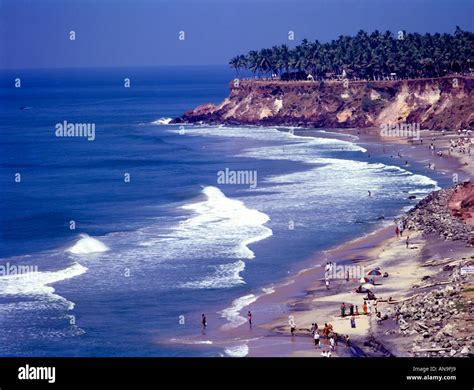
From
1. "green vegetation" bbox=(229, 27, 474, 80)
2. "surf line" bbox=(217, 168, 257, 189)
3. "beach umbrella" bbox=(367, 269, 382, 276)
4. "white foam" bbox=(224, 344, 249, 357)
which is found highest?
"green vegetation" bbox=(229, 27, 474, 80)

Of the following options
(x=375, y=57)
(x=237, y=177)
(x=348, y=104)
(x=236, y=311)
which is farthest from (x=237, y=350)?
(x=375, y=57)

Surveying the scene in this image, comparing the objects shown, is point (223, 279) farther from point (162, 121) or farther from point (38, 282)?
point (162, 121)

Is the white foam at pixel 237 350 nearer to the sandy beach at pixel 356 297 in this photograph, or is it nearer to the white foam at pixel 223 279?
the sandy beach at pixel 356 297

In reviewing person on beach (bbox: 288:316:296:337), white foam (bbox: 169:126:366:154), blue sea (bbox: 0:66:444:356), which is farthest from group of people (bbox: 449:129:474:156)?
person on beach (bbox: 288:316:296:337)

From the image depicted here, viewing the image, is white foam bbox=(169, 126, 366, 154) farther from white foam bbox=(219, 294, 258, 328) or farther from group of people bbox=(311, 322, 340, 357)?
group of people bbox=(311, 322, 340, 357)
